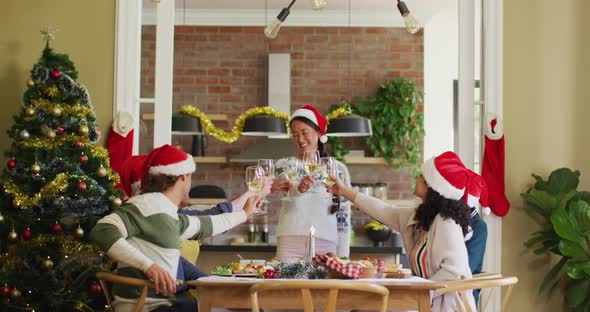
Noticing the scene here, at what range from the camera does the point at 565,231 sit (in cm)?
445

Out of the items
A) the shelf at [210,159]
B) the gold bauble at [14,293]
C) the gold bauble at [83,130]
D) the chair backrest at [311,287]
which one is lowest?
the gold bauble at [14,293]

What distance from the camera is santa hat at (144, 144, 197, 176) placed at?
336 centimetres

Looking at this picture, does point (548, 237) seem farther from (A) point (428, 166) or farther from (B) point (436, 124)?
(B) point (436, 124)

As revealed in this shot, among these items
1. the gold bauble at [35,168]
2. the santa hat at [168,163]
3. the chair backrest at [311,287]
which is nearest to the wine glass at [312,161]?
the santa hat at [168,163]

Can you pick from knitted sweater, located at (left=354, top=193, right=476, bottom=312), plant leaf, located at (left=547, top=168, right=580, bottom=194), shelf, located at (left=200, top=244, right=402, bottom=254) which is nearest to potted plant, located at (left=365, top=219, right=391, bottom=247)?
shelf, located at (left=200, top=244, right=402, bottom=254)

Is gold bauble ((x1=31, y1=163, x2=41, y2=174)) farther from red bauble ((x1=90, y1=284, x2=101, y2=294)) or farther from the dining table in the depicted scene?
the dining table

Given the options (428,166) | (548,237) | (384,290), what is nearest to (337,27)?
(548,237)

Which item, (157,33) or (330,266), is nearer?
(330,266)

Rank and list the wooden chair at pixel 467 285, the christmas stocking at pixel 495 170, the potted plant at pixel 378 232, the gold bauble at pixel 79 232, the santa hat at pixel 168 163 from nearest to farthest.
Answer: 1. the wooden chair at pixel 467 285
2. the santa hat at pixel 168 163
3. the gold bauble at pixel 79 232
4. the christmas stocking at pixel 495 170
5. the potted plant at pixel 378 232

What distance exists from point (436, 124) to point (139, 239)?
5.80 m

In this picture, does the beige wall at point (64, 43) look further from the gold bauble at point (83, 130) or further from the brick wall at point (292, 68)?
the brick wall at point (292, 68)

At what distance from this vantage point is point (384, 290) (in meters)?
2.52

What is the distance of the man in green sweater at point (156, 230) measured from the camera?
2967 mm

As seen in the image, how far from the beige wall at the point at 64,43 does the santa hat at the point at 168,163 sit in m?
1.58
